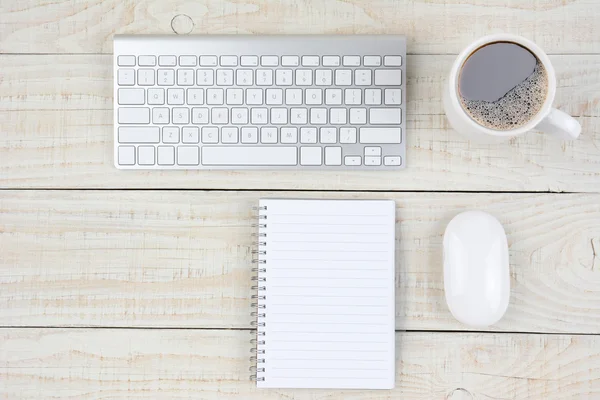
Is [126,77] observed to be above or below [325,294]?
above

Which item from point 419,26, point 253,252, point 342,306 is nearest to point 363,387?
point 342,306

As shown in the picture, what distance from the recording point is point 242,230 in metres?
0.67

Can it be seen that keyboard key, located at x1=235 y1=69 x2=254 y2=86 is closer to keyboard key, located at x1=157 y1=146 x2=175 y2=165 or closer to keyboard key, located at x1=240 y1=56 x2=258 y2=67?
keyboard key, located at x1=240 y1=56 x2=258 y2=67

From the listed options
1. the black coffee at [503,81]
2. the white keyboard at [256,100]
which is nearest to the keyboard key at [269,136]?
the white keyboard at [256,100]

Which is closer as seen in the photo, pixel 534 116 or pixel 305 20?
pixel 534 116

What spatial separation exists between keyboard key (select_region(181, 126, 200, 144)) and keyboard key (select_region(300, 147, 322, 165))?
0.39 ft

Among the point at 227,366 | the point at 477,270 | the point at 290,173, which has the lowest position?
the point at 227,366

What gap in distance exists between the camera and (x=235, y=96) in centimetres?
66

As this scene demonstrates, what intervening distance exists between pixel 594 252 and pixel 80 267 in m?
0.58

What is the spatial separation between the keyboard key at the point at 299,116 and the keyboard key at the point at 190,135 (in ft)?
0.35

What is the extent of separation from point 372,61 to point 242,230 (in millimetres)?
240

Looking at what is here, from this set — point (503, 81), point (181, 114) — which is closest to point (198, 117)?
point (181, 114)

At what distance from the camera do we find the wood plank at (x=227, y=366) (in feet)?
2.16

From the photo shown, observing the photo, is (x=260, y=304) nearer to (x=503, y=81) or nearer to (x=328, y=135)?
(x=328, y=135)
